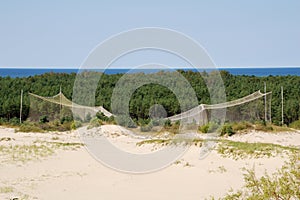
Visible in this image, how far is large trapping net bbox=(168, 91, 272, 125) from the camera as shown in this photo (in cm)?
2173

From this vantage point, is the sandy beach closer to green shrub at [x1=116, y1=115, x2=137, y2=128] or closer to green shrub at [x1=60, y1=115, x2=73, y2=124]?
green shrub at [x1=116, y1=115, x2=137, y2=128]

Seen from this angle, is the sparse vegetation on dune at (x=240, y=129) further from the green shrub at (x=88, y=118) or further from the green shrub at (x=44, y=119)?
the green shrub at (x=44, y=119)

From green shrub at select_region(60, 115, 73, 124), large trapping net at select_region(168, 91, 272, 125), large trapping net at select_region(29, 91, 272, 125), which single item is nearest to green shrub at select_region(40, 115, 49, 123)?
large trapping net at select_region(29, 91, 272, 125)

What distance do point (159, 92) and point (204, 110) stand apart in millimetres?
9938

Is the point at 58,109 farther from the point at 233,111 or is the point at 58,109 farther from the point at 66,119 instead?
the point at 233,111

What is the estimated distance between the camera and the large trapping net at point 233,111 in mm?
21734

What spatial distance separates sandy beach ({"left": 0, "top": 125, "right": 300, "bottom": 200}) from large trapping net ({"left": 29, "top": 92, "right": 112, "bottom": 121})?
10.3m

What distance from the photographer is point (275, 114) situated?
2731 centimetres

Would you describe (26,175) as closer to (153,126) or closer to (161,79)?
(153,126)

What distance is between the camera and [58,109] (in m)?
27.5

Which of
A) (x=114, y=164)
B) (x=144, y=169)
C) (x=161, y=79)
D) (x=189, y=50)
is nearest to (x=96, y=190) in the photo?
(x=144, y=169)

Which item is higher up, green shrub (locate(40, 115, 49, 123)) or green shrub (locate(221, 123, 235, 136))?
green shrub (locate(221, 123, 235, 136))

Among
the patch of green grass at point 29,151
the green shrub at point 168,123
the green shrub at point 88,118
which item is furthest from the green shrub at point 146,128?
the patch of green grass at point 29,151

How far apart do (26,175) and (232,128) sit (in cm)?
1089
